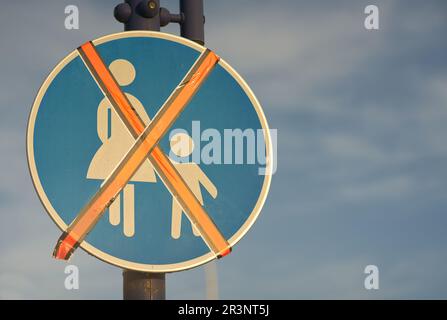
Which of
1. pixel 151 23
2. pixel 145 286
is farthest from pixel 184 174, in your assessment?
pixel 151 23

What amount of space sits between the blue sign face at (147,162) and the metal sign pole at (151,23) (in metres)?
0.09

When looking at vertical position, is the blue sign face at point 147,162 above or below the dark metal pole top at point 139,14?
below

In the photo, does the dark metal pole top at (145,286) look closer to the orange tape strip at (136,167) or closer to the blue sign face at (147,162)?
the blue sign face at (147,162)

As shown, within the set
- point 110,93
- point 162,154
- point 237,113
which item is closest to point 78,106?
point 110,93

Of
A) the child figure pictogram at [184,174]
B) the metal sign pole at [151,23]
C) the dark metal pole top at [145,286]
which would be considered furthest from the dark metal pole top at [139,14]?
the dark metal pole top at [145,286]

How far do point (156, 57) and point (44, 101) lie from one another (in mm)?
533

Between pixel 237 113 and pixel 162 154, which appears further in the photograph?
pixel 237 113

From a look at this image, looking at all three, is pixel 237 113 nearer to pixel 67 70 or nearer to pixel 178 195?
pixel 178 195

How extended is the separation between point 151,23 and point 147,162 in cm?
74

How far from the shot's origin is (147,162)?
4.04 m

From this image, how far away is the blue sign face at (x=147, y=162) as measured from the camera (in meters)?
4.02

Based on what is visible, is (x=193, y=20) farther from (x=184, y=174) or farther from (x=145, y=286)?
(x=145, y=286)

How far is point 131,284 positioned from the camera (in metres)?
4.13
